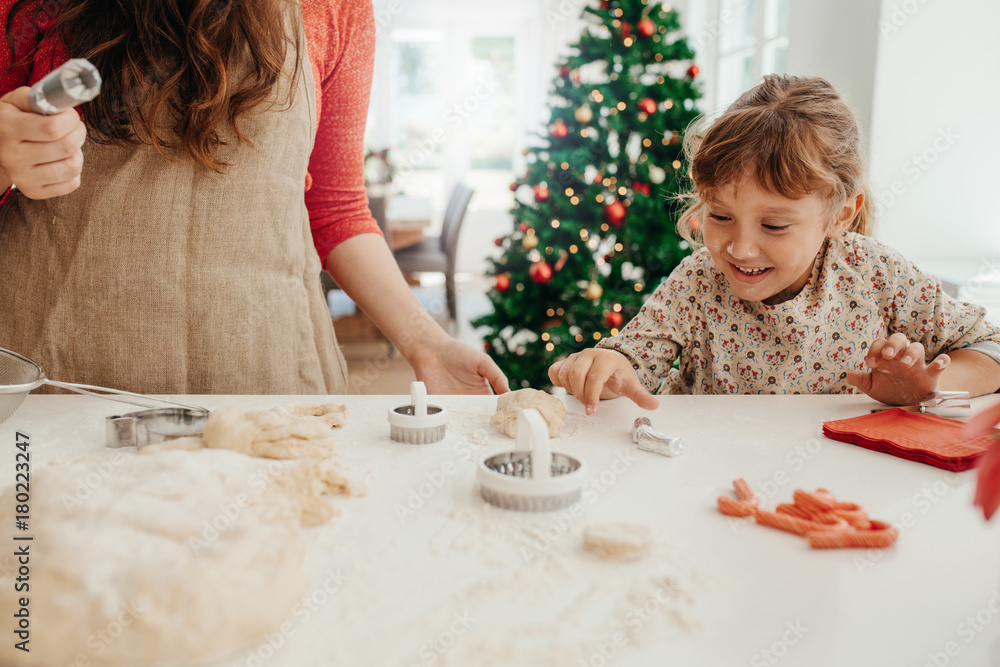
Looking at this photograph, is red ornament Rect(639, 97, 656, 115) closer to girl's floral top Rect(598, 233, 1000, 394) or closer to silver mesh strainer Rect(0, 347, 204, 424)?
girl's floral top Rect(598, 233, 1000, 394)

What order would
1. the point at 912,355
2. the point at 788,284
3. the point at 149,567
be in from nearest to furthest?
1. the point at 149,567
2. the point at 912,355
3. the point at 788,284

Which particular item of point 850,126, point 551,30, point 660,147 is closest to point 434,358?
point 850,126

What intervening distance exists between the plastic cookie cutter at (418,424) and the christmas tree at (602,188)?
6.17 feet

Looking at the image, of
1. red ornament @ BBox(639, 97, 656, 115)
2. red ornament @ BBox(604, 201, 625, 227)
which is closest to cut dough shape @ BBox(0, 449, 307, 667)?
red ornament @ BBox(604, 201, 625, 227)

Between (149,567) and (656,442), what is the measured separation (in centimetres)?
47

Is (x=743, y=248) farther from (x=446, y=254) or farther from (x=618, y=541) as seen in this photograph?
(x=446, y=254)

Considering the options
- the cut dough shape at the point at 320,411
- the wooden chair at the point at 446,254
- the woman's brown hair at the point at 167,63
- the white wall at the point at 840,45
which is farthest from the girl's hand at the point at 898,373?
the wooden chair at the point at 446,254

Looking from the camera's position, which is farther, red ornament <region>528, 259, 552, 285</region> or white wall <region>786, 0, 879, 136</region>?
red ornament <region>528, 259, 552, 285</region>

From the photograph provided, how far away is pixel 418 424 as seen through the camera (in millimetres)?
718

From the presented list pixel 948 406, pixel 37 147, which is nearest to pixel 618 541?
pixel 948 406

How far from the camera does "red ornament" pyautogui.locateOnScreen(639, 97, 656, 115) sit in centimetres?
258

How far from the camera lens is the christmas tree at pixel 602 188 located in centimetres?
261

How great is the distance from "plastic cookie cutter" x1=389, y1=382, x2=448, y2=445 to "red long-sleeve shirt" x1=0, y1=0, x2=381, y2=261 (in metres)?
0.48

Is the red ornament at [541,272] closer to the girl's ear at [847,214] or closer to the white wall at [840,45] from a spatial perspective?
the white wall at [840,45]
